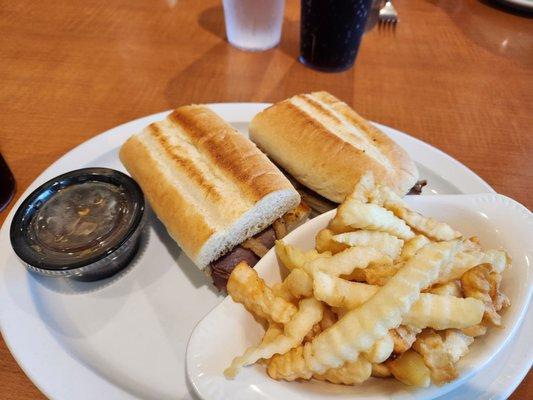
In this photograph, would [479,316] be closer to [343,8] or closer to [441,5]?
[343,8]

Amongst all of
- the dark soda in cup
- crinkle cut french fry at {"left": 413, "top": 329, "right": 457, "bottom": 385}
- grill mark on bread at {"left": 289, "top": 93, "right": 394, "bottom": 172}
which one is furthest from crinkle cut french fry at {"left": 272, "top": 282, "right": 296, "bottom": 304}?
the dark soda in cup

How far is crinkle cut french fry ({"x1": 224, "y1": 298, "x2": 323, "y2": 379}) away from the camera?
0.91m

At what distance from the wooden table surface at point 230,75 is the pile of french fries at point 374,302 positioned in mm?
947

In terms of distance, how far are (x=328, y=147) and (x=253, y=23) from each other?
3.97 feet

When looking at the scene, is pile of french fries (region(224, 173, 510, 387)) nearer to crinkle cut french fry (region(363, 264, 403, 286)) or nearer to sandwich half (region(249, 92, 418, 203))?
crinkle cut french fry (region(363, 264, 403, 286))

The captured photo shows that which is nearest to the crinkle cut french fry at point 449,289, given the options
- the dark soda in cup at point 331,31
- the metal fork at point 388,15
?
the dark soda in cup at point 331,31

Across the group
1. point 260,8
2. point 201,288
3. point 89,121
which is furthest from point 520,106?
point 89,121

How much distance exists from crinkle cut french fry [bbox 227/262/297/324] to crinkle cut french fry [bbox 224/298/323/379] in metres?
0.03

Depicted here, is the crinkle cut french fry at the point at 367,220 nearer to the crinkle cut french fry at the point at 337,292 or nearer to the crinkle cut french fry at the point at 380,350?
the crinkle cut french fry at the point at 337,292

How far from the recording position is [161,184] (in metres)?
1.45

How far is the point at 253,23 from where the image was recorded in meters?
2.35

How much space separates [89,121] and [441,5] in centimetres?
260

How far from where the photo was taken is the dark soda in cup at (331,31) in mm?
1998

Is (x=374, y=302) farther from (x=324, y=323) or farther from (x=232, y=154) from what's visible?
(x=232, y=154)
